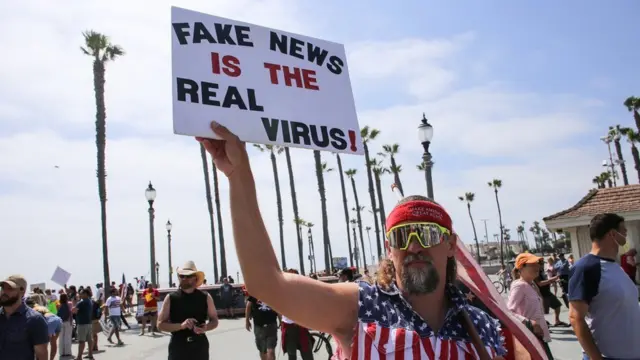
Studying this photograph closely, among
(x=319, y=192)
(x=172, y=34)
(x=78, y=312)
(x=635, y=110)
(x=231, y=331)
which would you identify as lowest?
(x=231, y=331)

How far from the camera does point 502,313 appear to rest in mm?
2744

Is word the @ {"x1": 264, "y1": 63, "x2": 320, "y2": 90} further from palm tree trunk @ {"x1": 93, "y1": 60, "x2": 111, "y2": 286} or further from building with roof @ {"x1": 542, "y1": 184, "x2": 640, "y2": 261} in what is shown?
palm tree trunk @ {"x1": 93, "y1": 60, "x2": 111, "y2": 286}

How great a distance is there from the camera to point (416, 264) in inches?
96.0

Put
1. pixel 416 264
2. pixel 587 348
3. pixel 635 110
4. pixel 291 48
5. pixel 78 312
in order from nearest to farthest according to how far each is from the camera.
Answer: pixel 416 264 → pixel 291 48 → pixel 587 348 → pixel 78 312 → pixel 635 110

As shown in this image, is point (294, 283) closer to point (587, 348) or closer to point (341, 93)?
point (341, 93)

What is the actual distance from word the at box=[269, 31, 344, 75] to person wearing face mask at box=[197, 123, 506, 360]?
2.16 ft

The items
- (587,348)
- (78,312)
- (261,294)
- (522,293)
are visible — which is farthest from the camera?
(78,312)

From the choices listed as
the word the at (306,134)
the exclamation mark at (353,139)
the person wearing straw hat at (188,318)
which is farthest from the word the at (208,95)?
the person wearing straw hat at (188,318)

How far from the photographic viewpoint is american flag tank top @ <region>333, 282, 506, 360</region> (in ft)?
7.25

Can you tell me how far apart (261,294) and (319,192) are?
4276 centimetres

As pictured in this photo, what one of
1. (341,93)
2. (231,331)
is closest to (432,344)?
(341,93)

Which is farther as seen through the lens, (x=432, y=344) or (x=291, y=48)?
(x=291, y=48)

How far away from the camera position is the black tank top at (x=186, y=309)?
6473mm

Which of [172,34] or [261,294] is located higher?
[172,34]
